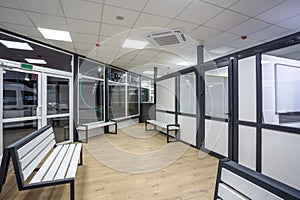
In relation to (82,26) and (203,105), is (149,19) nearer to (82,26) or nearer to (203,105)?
(82,26)

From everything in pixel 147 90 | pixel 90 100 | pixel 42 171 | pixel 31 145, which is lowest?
pixel 42 171

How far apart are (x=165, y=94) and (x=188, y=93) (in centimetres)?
143

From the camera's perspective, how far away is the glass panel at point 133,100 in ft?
25.3

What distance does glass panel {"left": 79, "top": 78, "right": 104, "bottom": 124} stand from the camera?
511cm

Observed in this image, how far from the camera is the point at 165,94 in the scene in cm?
591

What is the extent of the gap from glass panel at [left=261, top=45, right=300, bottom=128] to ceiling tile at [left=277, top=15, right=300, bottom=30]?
0.64 metres

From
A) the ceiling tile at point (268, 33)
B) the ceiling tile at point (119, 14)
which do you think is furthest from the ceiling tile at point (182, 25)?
the ceiling tile at point (268, 33)

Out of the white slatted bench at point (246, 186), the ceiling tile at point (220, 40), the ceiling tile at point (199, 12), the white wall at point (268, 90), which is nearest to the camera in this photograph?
the white slatted bench at point (246, 186)

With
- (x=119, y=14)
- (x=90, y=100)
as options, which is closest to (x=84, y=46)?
(x=119, y=14)

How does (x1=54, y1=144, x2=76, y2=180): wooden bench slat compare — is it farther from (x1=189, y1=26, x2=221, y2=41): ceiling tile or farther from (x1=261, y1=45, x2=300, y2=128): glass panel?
(x1=189, y1=26, x2=221, y2=41): ceiling tile

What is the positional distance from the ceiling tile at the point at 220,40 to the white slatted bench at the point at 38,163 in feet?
11.9

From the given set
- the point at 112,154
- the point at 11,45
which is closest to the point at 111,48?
the point at 11,45

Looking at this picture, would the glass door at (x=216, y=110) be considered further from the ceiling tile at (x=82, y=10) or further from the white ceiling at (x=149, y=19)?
the ceiling tile at (x=82, y=10)

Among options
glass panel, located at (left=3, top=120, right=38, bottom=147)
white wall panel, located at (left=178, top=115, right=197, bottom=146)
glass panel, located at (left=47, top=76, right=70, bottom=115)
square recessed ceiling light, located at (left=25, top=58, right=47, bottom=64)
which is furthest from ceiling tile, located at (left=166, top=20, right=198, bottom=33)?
glass panel, located at (left=3, top=120, right=38, bottom=147)
